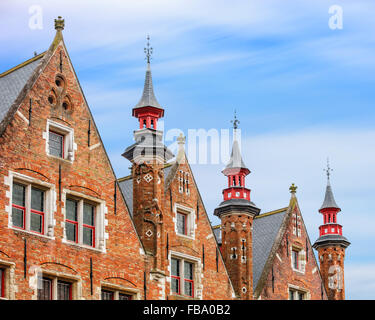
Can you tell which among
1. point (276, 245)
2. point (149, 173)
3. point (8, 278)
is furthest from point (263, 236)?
point (8, 278)

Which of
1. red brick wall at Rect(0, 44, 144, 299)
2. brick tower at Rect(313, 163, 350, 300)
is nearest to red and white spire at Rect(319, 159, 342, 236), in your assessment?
brick tower at Rect(313, 163, 350, 300)

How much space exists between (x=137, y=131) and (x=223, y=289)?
8.18m

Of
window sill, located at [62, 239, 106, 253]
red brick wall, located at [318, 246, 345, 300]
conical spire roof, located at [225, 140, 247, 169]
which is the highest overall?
conical spire roof, located at [225, 140, 247, 169]

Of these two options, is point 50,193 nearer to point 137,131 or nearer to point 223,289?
point 137,131

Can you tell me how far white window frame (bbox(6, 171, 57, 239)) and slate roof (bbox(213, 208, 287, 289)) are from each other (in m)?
13.8

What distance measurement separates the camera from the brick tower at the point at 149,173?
1604 inches

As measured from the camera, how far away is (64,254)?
36.5 m

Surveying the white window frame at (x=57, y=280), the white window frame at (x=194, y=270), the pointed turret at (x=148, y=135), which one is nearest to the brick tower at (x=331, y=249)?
the white window frame at (x=194, y=270)

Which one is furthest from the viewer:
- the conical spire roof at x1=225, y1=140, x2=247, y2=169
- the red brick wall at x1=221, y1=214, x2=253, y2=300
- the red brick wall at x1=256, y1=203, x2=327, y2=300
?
the conical spire roof at x1=225, y1=140, x2=247, y2=169

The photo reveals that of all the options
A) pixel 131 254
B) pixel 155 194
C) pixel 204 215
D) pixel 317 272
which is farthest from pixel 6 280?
pixel 317 272

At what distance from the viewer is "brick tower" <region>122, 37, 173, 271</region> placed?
40.8 metres

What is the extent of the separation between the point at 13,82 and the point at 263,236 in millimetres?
17218

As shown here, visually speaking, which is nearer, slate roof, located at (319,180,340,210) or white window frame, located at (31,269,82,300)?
white window frame, located at (31,269,82,300)

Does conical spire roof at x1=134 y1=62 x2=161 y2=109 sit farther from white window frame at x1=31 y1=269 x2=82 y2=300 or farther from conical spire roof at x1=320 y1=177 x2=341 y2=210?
conical spire roof at x1=320 y1=177 x2=341 y2=210
